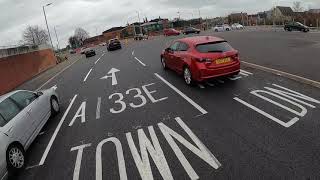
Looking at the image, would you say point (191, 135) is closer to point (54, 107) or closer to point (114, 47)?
point (54, 107)

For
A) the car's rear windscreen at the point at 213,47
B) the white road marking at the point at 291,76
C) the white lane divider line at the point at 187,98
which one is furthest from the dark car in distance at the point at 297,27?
the car's rear windscreen at the point at 213,47

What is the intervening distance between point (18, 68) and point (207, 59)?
16.7 meters

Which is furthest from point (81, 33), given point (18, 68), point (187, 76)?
point (187, 76)

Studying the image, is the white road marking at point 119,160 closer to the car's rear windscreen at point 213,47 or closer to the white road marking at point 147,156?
the white road marking at point 147,156

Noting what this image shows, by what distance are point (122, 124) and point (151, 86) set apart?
4272 mm

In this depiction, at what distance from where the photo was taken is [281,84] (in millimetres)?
10164

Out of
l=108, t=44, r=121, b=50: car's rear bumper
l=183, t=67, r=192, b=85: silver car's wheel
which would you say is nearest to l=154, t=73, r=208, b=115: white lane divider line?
l=183, t=67, r=192, b=85: silver car's wheel

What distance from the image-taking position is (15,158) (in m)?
6.39

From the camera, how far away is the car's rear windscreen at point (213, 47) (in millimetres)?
10422

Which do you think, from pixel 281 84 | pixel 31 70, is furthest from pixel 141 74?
pixel 31 70

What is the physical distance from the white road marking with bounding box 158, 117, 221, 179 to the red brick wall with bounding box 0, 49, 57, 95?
14348 mm

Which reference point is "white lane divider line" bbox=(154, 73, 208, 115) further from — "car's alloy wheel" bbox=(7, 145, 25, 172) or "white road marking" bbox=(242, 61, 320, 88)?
"car's alloy wheel" bbox=(7, 145, 25, 172)

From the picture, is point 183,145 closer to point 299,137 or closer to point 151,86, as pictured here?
point 299,137

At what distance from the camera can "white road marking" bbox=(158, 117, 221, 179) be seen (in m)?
5.42
